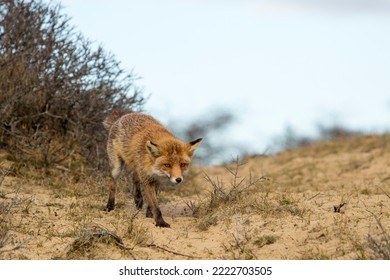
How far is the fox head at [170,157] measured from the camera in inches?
326

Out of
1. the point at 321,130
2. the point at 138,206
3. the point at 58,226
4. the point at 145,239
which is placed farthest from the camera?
the point at 321,130

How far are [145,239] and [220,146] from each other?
59.2 feet

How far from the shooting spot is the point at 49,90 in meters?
12.3

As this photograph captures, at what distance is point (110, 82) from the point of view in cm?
1290

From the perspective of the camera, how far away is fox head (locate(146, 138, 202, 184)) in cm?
828

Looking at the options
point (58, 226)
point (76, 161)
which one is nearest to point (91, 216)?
point (58, 226)

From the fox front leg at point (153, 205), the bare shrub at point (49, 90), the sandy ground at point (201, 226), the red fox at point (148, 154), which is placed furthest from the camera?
the bare shrub at point (49, 90)

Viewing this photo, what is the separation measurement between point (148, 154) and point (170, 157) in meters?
0.38

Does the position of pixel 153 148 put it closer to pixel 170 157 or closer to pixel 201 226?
pixel 170 157

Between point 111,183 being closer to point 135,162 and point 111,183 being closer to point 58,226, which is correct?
point 135,162

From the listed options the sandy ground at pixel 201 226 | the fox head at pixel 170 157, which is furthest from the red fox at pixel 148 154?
the sandy ground at pixel 201 226

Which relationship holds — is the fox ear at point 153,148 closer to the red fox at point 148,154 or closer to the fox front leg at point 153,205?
the red fox at point 148,154

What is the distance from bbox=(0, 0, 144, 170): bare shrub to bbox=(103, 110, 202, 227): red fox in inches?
92.3

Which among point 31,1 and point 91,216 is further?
point 31,1
